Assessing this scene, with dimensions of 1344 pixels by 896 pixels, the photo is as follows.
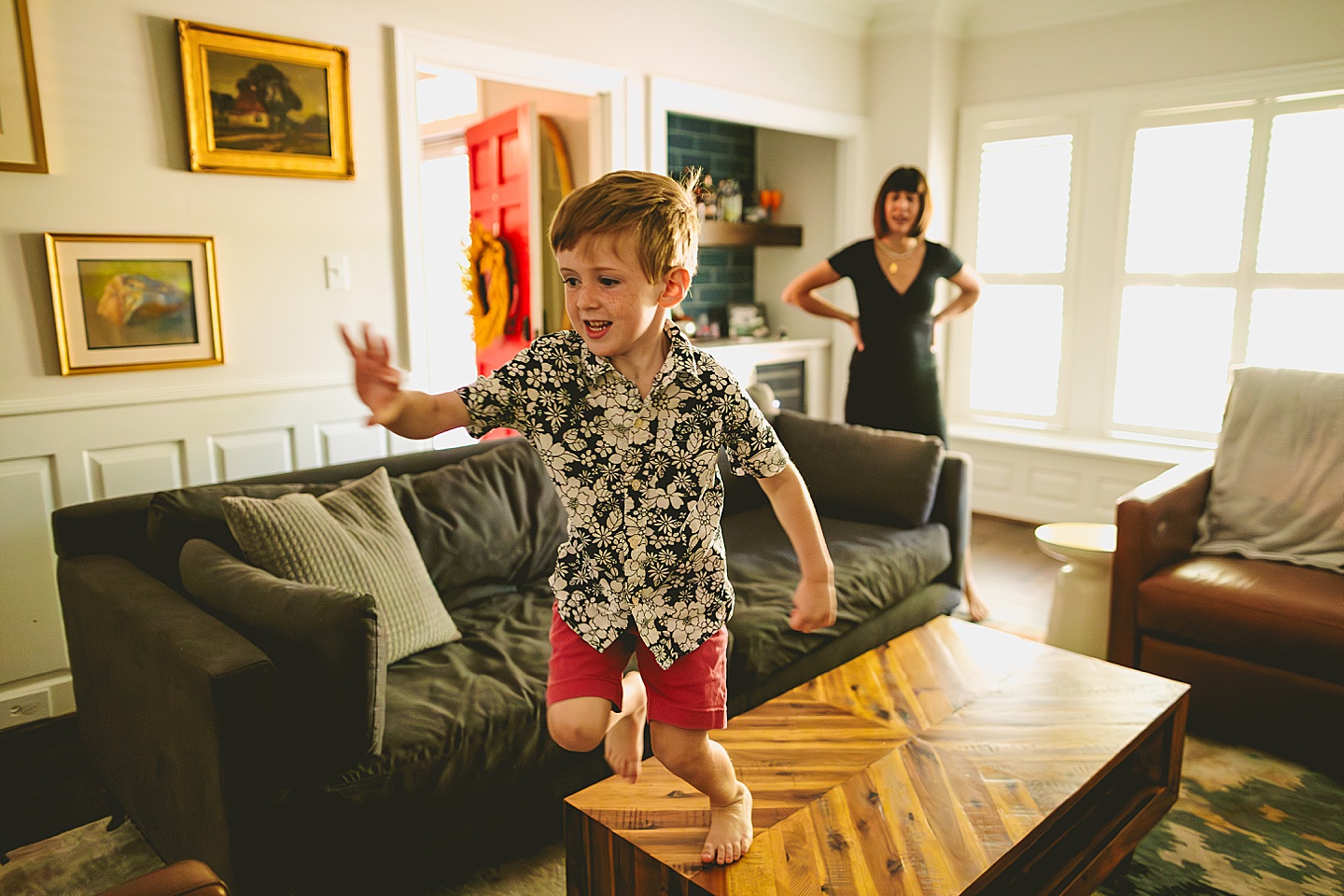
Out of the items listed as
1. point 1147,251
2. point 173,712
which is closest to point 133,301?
point 173,712

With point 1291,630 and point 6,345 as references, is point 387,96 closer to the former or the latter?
point 6,345

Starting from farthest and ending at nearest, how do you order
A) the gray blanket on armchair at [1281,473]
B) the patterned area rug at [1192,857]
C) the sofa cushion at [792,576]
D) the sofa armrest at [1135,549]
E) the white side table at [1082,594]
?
the white side table at [1082,594]
the gray blanket on armchair at [1281,473]
the sofa armrest at [1135,549]
the sofa cushion at [792,576]
the patterned area rug at [1192,857]

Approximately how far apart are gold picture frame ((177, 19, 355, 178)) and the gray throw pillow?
124cm

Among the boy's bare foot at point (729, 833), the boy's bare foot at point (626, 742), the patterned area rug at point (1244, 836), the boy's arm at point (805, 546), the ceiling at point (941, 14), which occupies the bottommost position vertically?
the patterned area rug at point (1244, 836)

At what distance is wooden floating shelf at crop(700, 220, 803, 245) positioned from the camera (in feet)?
16.2

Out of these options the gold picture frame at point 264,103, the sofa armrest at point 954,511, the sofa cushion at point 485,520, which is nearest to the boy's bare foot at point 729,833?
the sofa cushion at point 485,520

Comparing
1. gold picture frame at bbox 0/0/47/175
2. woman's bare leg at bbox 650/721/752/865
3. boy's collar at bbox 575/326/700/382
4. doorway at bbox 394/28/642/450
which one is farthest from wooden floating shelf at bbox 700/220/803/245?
woman's bare leg at bbox 650/721/752/865

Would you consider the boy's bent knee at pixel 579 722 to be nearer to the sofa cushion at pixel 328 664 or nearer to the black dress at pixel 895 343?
the sofa cushion at pixel 328 664

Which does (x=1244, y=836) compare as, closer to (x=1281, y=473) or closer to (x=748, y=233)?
(x=1281, y=473)

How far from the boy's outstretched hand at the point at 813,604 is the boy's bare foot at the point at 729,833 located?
327 millimetres

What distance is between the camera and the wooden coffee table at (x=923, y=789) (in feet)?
4.77

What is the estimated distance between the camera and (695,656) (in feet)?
4.35

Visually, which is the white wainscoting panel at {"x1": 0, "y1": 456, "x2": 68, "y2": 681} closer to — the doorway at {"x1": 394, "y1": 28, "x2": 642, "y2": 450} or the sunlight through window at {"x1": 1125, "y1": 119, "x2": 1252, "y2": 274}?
the doorway at {"x1": 394, "y1": 28, "x2": 642, "y2": 450}

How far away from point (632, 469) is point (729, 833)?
0.62 meters
